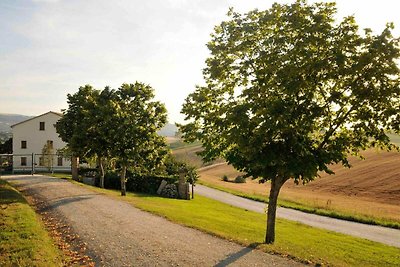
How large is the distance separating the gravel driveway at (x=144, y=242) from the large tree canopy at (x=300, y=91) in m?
3.59

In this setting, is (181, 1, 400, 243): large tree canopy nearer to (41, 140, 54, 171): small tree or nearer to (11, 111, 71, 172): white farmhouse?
(41, 140, 54, 171): small tree

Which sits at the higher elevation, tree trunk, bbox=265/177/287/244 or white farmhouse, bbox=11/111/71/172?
white farmhouse, bbox=11/111/71/172

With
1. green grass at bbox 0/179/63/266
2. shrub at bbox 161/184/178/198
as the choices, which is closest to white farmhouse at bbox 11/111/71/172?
shrub at bbox 161/184/178/198

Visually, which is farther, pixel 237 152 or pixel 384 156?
pixel 384 156

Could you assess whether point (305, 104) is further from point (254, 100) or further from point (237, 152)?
point (237, 152)

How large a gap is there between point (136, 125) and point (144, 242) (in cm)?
2006

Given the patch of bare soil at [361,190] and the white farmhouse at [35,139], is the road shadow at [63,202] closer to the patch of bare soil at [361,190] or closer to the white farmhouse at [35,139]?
the patch of bare soil at [361,190]

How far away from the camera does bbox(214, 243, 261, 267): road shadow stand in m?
13.7

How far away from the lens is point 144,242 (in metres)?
15.8

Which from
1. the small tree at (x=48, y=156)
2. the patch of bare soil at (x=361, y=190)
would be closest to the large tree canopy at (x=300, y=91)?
the patch of bare soil at (x=361, y=190)

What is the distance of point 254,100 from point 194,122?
387cm

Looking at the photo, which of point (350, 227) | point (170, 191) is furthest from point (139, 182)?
point (350, 227)

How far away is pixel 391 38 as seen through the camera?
14.0 m

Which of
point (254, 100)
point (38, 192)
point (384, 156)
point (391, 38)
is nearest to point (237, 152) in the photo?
point (254, 100)
